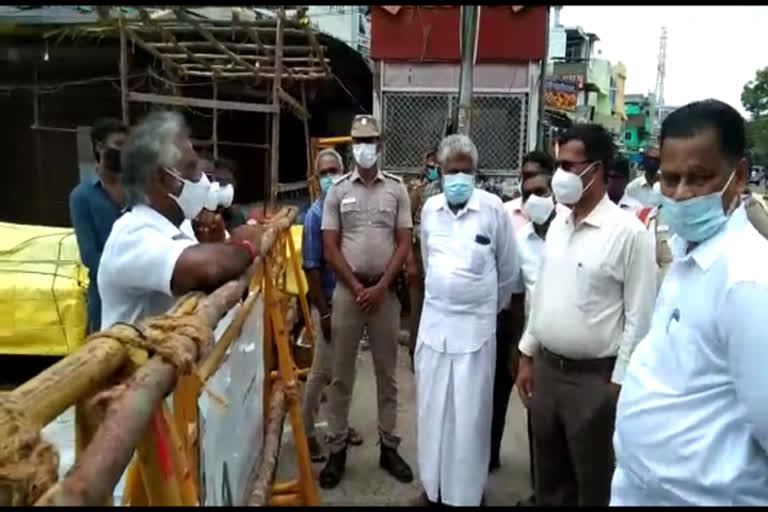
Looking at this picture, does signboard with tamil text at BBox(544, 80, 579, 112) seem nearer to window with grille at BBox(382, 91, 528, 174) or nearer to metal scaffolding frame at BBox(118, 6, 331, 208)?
window with grille at BBox(382, 91, 528, 174)

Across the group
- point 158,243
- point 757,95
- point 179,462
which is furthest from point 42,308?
point 757,95

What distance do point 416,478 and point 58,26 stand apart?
7923mm

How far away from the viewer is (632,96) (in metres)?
66.4

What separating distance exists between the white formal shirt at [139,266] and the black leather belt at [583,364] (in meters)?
1.54

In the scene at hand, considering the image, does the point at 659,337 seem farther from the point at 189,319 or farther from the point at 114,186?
the point at 114,186

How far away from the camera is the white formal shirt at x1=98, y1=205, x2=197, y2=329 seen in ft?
6.86

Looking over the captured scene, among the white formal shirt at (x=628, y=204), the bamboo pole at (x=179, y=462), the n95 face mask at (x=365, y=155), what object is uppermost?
the n95 face mask at (x=365, y=155)

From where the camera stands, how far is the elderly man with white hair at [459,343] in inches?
147

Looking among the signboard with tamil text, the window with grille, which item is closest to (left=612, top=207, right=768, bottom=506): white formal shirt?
the window with grille

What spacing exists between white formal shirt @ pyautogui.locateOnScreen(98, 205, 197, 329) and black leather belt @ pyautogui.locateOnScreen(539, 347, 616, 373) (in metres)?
1.54

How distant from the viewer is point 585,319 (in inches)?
116

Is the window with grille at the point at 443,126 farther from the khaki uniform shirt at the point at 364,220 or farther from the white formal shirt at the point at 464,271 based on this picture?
the white formal shirt at the point at 464,271

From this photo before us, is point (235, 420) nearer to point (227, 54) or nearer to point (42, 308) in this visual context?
point (42, 308)

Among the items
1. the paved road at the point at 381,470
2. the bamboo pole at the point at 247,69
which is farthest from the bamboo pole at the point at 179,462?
the bamboo pole at the point at 247,69
